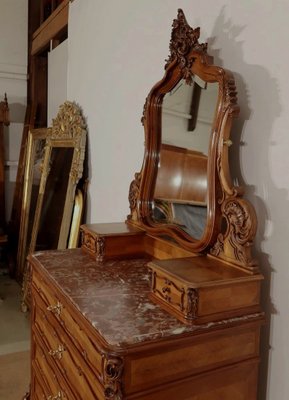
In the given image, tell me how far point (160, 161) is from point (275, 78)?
0.62m

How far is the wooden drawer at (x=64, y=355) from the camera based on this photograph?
104 cm

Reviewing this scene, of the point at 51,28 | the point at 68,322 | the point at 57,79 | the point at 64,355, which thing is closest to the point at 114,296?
the point at 68,322

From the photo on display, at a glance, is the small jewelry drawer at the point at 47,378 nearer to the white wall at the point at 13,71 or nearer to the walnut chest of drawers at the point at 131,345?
the walnut chest of drawers at the point at 131,345

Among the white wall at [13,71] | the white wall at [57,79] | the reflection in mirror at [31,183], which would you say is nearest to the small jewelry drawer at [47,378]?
the reflection in mirror at [31,183]

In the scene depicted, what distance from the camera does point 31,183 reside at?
3621mm

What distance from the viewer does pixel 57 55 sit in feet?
11.6

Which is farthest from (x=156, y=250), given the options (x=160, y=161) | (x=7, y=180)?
(x=7, y=180)

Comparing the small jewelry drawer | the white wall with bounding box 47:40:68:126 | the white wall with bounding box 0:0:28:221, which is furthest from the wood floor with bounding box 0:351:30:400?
the white wall with bounding box 0:0:28:221

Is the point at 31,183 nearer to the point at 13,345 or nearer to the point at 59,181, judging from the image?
the point at 59,181

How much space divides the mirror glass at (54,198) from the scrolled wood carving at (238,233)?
5.65 feet

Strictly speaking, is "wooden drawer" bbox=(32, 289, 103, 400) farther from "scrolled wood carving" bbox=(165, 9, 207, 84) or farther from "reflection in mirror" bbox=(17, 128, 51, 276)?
"reflection in mirror" bbox=(17, 128, 51, 276)

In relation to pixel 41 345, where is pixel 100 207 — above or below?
above

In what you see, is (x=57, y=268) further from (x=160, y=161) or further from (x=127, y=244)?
(x=160, y=161)

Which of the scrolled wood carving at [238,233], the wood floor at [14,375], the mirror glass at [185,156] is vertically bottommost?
the wood floor at [14,375]
